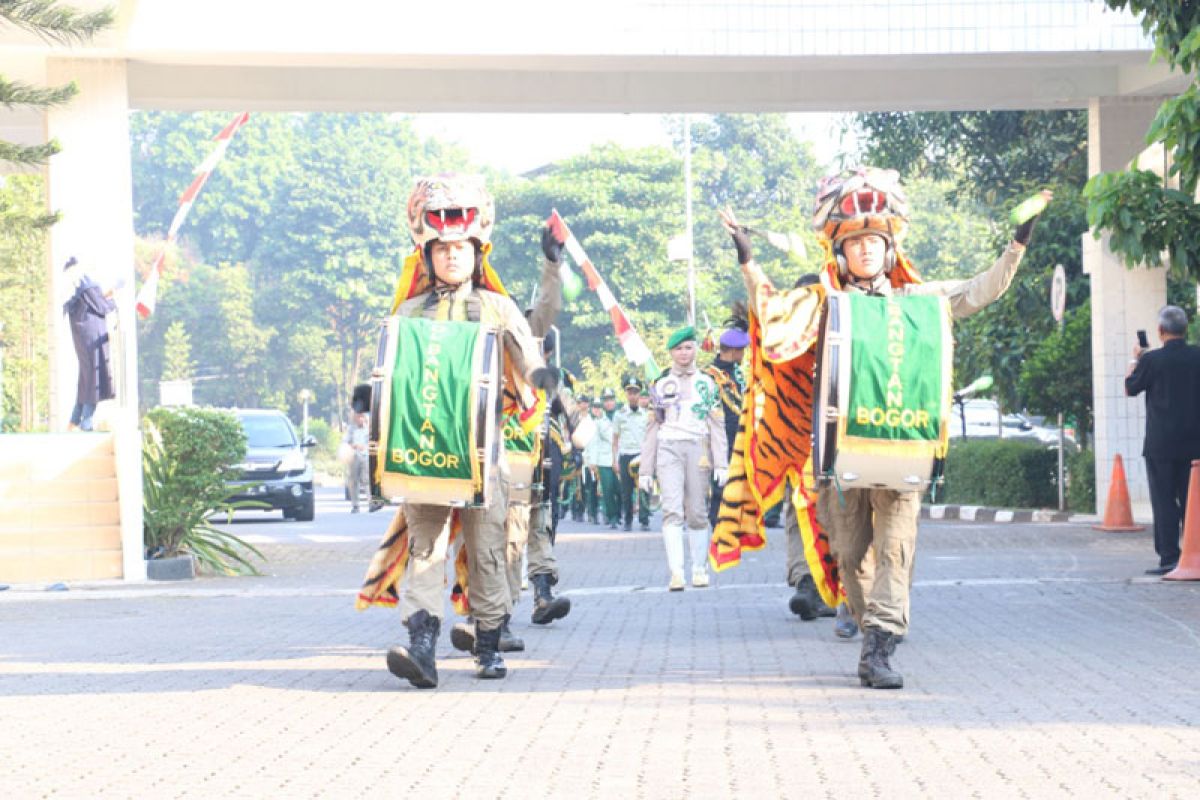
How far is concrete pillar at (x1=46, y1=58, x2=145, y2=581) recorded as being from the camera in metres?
20.5

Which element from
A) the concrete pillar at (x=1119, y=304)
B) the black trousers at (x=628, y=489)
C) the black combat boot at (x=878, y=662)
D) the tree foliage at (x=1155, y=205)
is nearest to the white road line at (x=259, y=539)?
the black trousers at (x=628, y=489)

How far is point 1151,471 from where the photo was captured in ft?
52.5

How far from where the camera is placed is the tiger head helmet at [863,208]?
9914 mm

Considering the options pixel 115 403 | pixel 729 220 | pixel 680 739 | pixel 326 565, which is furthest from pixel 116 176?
pixel 680 739

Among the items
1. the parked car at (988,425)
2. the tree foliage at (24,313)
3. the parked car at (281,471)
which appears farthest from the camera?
the parked car at (988,425)

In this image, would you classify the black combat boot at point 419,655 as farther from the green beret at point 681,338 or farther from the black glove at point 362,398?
the green beret at point 681,338

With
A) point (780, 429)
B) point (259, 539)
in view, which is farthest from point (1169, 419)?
point (259, 539)

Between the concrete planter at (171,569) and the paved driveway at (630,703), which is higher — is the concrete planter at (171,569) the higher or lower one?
the lower one

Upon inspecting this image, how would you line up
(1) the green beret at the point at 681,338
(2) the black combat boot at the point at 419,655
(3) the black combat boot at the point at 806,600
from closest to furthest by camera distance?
(2) the black combat boot at the point at 419,655, (3) the black combat boot at the point at 806,600, (1) the green beret at the point at 681,338

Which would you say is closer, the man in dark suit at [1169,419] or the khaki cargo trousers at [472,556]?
the khaki cargo trousers at [472,556]

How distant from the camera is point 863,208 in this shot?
9.93 metres

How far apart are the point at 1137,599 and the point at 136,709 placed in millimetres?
7515

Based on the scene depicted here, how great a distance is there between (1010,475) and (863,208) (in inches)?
715

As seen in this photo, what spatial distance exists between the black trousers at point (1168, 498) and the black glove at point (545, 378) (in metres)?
7.65
